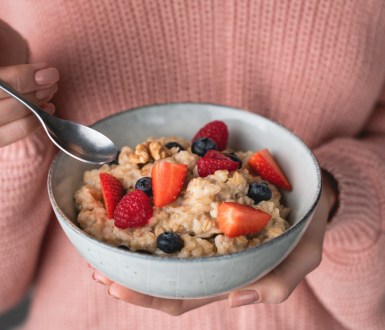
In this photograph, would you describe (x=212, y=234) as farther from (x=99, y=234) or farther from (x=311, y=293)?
(x=311, y=293)

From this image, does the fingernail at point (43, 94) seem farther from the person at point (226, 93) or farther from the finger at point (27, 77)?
the person at point (226, 93)

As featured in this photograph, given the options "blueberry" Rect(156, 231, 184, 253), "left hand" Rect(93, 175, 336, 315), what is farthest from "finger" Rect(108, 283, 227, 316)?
"blueberry" Rect(156, 231, 184, 253)

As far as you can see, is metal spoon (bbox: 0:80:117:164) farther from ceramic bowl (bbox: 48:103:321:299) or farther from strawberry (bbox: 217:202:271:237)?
strawberry (bbox: 217:202:271:237)

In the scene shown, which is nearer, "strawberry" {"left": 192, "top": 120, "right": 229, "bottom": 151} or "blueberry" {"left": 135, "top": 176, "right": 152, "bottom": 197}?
"blueberry" {"left": 135, "top": 176, "right": 152, "bottom": 197}

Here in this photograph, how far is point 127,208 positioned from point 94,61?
42 centimetres

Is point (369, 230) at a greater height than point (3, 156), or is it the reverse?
point (3, 156)

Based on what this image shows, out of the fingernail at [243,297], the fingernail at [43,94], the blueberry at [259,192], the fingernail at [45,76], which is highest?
the fingernail at [45,76]

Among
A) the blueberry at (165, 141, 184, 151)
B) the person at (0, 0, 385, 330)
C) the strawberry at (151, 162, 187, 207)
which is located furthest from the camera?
the person at (0, 0, 385, 330)

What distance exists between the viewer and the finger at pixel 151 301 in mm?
681

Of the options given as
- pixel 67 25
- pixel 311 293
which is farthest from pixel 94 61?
pixel 311 293

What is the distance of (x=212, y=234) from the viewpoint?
2.13 feet

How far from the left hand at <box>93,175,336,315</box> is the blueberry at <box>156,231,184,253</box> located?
105mm

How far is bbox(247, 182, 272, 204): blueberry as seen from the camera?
69cm

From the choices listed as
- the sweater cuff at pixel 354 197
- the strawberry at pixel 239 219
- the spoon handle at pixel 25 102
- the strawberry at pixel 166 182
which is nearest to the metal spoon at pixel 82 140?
the spoon handle at pixel 25 102
